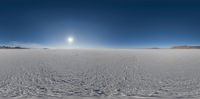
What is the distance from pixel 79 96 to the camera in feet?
17.3

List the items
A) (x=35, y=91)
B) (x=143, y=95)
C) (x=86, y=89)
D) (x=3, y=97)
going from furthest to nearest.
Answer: (x=86, y=89) → (x=35, y=91) → (x=143, y=95) → (x=3, y=97)

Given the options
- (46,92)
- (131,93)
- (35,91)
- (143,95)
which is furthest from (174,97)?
(35,91)

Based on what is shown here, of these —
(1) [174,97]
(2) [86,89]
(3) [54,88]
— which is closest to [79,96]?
(2) [86,89]

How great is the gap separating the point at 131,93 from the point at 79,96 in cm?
156

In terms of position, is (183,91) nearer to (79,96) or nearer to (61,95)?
(79,96)

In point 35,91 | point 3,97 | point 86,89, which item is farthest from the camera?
point 86,89

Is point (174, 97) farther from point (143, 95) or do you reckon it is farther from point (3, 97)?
point (3, 97)

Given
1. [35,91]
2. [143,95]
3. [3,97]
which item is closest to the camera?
[3,97]

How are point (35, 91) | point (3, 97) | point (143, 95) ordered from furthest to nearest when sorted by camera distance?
point (35, 91), point (143, 95), point (3, 97)

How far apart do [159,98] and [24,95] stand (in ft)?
12.1

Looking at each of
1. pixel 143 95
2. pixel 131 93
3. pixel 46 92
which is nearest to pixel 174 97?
pixel 143 95

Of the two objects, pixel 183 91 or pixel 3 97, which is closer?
pixel 3 97

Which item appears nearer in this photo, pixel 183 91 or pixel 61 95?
pixel 61 95

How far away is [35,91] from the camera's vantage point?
585 centimetres
